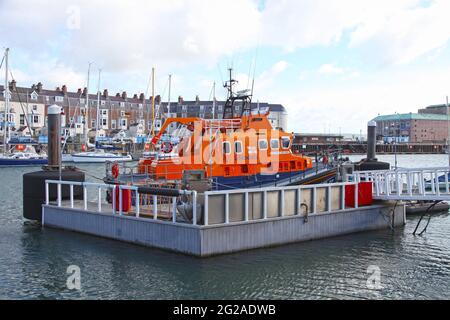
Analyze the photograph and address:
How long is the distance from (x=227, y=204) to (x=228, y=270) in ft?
7.40

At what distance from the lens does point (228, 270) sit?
14094mm

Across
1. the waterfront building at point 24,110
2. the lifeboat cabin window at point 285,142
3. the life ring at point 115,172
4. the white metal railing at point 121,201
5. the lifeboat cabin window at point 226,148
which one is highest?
the waterfront building at point 24,110

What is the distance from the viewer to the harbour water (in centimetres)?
1252

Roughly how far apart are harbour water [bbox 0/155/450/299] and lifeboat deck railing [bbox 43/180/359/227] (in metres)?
1.16

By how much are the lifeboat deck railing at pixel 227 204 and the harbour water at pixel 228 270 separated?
1163 millimetres

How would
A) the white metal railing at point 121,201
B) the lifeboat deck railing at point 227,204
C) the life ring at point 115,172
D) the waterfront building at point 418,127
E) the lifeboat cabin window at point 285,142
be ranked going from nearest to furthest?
1. the lifeboat deck railing at point 227,204
2. the white metal railing at point 121,201
3. the life ring at point 115,172
4. the lifeboat cabin window at point 285,142
5. the waterfront building at point 418,127

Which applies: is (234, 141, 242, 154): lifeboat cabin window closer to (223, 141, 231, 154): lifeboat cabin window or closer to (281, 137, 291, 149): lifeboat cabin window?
(223, 141, 231, 154): lifeboat cabin window

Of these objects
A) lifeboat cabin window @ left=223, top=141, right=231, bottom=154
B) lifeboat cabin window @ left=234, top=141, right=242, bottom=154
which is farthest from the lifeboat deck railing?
lifeboat cabin window @ left=234, top=141, right=242, bottom=154

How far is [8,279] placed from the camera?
13500 millimetres

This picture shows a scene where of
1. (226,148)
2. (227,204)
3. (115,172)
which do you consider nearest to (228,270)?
(227,204)

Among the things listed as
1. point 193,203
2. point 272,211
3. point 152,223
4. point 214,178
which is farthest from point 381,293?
point 214,178

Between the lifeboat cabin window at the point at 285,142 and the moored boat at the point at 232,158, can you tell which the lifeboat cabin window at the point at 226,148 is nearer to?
the moored boat at the point at 232,158

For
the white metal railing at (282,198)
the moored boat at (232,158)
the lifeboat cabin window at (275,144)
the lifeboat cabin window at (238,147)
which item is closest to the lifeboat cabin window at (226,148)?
the moored boat at (232,158)

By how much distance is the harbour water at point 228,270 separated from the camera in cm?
1252
